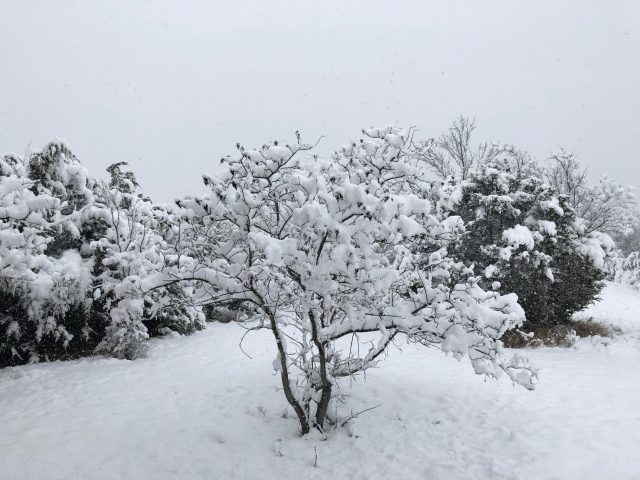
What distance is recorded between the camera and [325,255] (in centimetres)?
337

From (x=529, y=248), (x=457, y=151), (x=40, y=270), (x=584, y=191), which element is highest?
(x=457, y=151)

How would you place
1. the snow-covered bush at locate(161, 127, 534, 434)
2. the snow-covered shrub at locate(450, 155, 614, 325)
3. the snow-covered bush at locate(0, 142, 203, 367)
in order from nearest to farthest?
the snow-covered bush at locate(161, 127, 534, 434) < the snow-covered bush at locate(0, 142, 203, 367) < the snow-covered shrub at locate(450, 155, 614, 325)

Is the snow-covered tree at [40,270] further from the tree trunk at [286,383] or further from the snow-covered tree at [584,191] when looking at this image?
the snow-covered tree at [584,191]

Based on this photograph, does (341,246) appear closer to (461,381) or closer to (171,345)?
(461,381)

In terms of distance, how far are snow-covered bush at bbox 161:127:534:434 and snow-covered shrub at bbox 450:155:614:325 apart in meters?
4.29

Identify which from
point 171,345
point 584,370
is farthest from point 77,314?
point 584,370

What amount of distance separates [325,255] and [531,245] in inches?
219

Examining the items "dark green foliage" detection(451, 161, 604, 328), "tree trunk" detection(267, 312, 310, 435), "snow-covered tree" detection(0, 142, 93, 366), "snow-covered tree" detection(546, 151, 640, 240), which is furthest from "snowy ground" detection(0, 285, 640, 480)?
"snow-covered tree" detection(546, 151, 640, 240)

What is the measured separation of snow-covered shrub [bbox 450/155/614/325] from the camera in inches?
309

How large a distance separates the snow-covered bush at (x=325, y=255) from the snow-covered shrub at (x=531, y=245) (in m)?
4.29

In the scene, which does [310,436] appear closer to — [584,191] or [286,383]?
[286,383]

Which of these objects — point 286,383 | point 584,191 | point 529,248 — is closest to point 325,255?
point 286,383

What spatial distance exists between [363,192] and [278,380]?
11.5ft

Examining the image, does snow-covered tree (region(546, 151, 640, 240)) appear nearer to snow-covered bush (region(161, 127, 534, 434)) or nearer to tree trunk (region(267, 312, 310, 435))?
snow-covered bush (region(161, 127, 534, 434))
